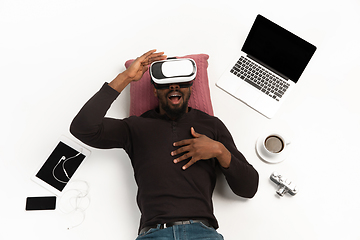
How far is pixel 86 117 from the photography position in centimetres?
131

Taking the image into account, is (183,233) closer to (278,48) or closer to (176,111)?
(176,111)

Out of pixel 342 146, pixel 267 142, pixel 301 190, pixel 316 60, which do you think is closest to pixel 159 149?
pixel 267 142

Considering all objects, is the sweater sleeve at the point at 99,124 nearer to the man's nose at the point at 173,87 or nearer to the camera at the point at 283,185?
the man's nose at the point at 173,87

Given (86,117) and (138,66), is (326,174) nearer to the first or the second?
(138,66)

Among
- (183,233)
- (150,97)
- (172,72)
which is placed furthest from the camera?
(150,97)

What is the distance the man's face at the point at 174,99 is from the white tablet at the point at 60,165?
57 centimetres

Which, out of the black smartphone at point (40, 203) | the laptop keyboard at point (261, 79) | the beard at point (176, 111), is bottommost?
the black smartphone at point (40, 203)

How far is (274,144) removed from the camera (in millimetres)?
1646

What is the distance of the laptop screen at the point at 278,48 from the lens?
1.68m

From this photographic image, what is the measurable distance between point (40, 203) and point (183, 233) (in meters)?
0.84

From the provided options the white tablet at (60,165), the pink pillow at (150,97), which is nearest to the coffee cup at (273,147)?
the pink pillow at (150,97)

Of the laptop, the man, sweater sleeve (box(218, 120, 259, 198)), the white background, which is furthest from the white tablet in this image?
the laptop

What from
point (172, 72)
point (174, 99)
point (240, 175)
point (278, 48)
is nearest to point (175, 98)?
point (174, 99)

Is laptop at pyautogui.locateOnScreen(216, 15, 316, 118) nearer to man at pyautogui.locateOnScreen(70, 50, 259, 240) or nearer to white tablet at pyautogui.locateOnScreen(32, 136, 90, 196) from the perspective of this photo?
man at pyautogui.locateOnScreen(70, 50, 259, 240)
